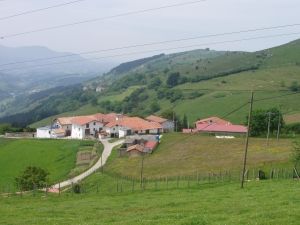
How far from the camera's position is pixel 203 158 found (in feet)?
178

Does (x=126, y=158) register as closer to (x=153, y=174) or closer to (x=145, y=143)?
(x=145, y=143)

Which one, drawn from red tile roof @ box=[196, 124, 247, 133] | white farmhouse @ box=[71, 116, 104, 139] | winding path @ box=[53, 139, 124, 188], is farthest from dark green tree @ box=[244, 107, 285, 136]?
white farmhouse @ box=[71, 116, 104, 139]

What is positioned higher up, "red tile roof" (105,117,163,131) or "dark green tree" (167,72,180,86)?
"dark green tree" (167,72,180,86)

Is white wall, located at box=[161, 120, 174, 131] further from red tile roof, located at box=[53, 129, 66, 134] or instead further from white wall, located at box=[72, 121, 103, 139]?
red tile roof, located at box=[53, 129, 66, 134]

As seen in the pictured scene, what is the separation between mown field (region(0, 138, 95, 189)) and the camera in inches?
2275

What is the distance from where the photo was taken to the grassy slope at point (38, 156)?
58.1 metres

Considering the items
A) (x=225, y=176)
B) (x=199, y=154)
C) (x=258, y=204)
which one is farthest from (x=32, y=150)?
(x=258, y=204)

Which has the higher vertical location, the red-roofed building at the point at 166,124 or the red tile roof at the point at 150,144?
the red-roofed building at the point at 166,124

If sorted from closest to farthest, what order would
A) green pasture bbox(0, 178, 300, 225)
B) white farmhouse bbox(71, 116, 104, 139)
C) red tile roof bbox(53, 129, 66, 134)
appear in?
1. green pasture bbox(0, 178, 300, 225)
2. white farmhouse bbox(71, 116, 104, 139)
3. red tile roof bbox(53, 129, 66, 134)

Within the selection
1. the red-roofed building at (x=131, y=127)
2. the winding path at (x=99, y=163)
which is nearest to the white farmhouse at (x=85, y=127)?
the red-roofed building at (x=131, y=127)

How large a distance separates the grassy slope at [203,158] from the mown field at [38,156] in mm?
9615

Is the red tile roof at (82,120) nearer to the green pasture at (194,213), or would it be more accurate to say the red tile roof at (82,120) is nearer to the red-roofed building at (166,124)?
the red-roofed building at (166,124)

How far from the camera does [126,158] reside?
62.9 meters

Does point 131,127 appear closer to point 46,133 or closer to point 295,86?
point 46,133
